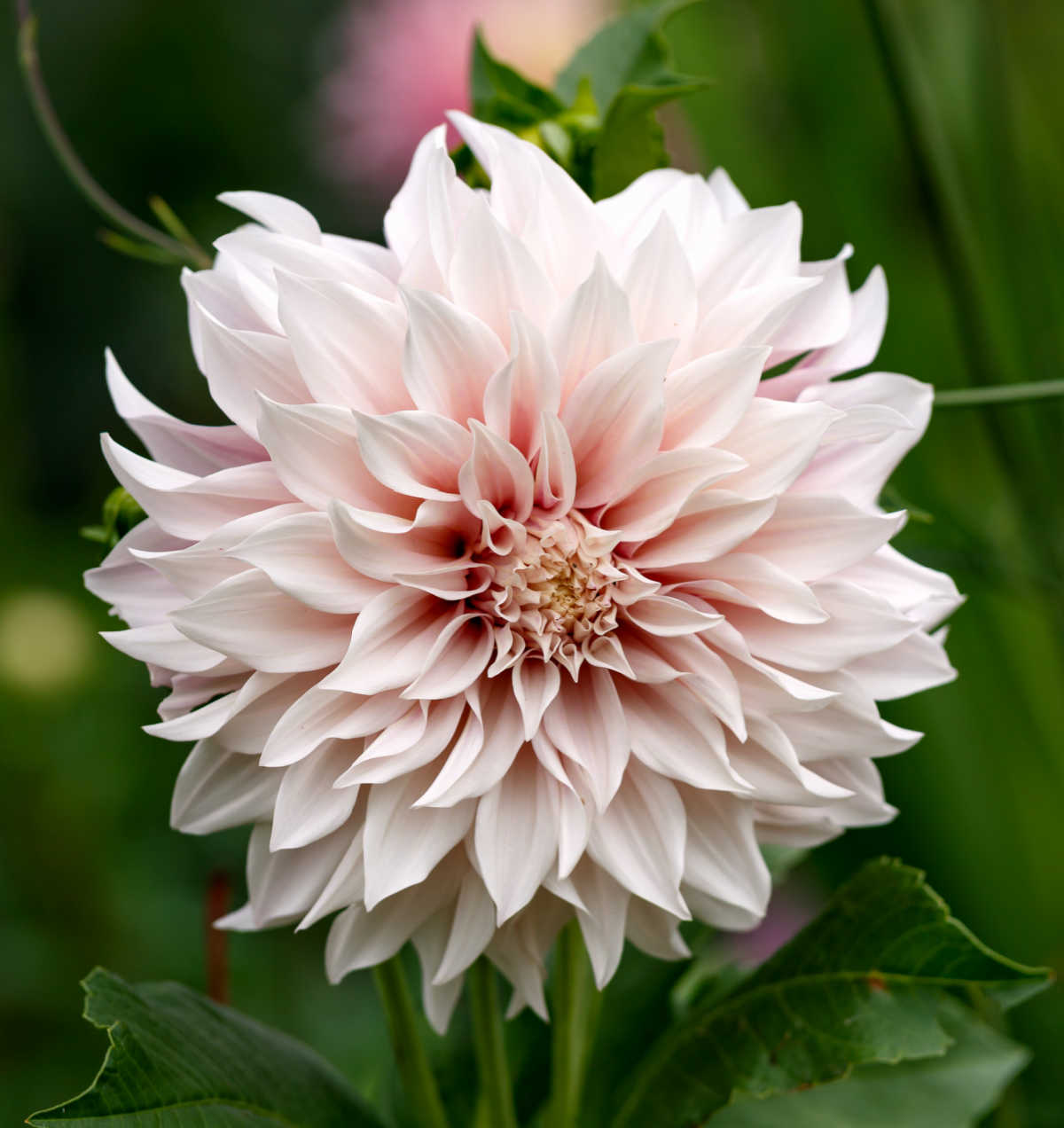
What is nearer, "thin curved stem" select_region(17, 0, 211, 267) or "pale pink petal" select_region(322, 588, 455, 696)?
"pale pink petal" select_region(322, 588, 455, 696)

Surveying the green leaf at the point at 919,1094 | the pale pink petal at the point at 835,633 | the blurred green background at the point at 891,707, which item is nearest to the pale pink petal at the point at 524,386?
the pale pink petal at the point at 835,633

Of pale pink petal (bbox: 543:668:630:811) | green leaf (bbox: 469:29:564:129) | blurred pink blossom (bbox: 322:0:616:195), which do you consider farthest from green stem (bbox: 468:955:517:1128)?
blurred pink blossom (bbox: 322:0:616:195)

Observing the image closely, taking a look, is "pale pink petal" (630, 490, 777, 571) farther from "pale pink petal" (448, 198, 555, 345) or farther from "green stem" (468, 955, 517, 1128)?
"green stem" (468, 955, 517, 1128)

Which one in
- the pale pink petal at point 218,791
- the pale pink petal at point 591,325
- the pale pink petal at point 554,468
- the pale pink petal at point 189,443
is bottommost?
the pale pink petal at point 218,791

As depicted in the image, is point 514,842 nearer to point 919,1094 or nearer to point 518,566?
point 518,566

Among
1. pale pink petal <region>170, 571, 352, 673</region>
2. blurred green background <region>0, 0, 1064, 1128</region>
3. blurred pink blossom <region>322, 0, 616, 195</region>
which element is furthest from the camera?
blurred pink blossom <region>322, 0, 616, 195</region>

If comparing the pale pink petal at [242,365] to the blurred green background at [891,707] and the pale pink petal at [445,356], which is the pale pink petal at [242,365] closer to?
the pale pink petal at [445,356]
